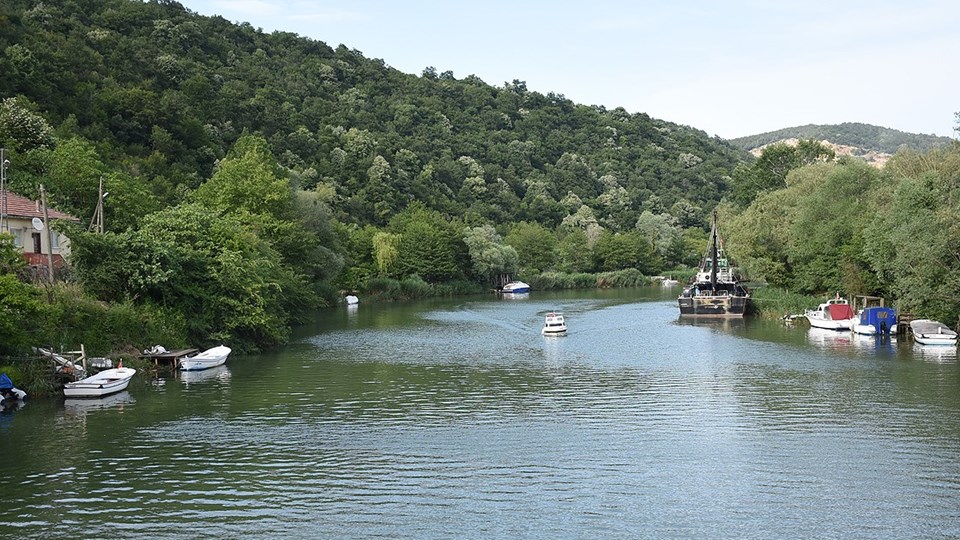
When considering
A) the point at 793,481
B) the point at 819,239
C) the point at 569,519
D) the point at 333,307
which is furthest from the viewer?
the point at 333,307

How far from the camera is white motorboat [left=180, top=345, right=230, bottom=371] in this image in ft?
146

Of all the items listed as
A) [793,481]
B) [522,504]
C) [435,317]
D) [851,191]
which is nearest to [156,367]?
[522,504]

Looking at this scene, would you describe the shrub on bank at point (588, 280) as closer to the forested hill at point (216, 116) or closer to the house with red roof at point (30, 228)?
the forested hill at point (216, 116)

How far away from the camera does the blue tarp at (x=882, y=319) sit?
58594 mm

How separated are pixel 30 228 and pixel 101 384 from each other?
18.3 m

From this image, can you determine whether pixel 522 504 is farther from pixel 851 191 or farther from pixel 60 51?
pixel 60 51

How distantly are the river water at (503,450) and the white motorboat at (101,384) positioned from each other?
52cm

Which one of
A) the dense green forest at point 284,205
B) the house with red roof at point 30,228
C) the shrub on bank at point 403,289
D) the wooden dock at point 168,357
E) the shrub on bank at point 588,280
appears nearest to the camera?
the wooden dock at point 168,357

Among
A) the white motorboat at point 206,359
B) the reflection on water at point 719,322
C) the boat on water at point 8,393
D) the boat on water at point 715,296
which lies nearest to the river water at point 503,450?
the boat on water at point 8,393

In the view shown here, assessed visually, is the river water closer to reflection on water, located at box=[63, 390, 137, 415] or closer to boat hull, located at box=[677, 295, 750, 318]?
reflection on water, located at box=[63, 390, 137, 415]

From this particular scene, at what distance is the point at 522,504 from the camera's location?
22.0 meters

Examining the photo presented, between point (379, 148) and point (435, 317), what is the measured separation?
88.8 meters

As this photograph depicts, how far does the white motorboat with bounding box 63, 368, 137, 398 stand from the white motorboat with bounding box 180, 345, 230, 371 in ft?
18.9

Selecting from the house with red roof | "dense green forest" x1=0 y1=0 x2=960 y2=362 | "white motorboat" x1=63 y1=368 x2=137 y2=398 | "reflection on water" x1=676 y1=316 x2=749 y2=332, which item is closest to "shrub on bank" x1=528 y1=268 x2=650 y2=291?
"dense green forest" x1=0 y1=0 x2=960 y2=362
